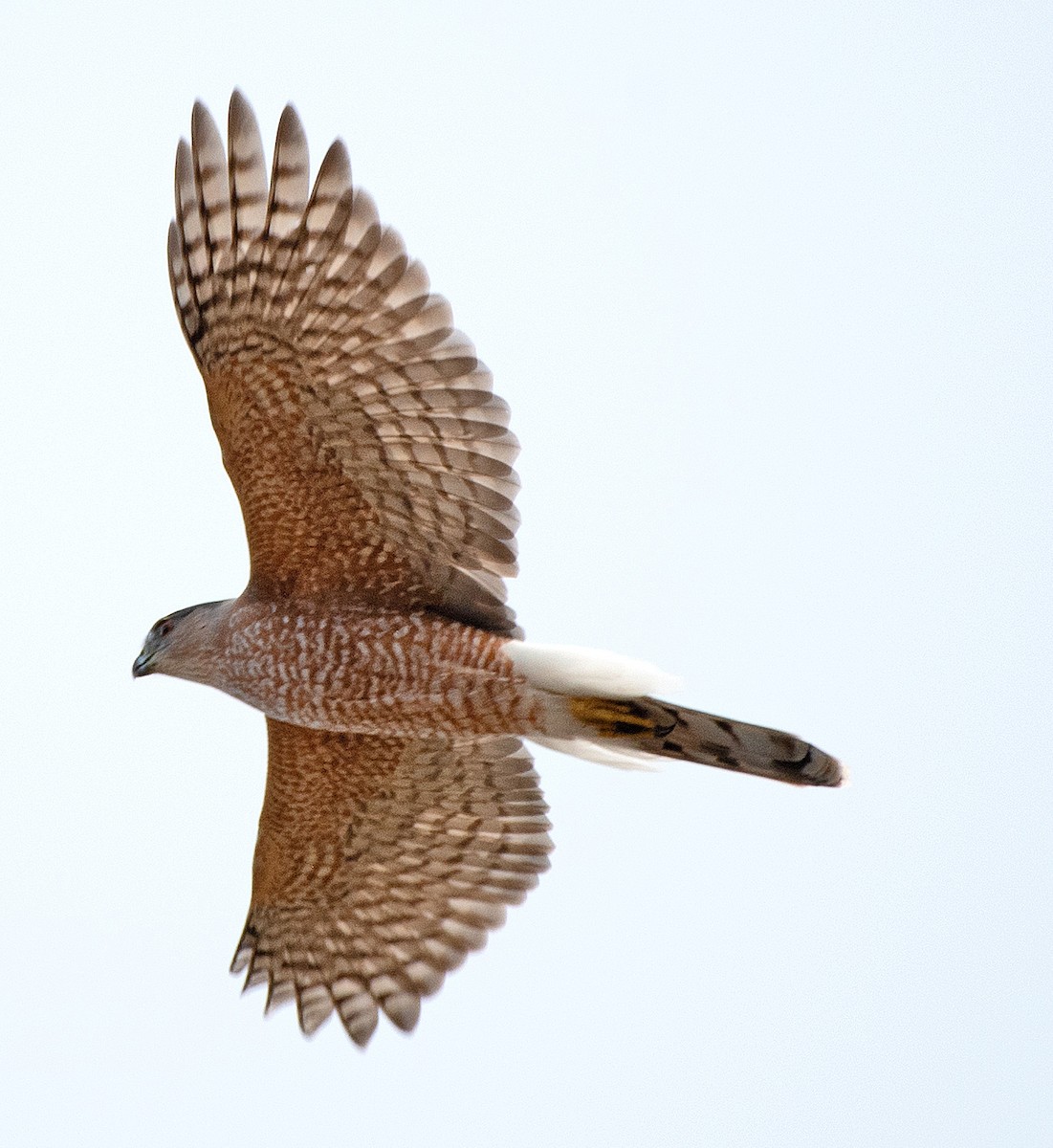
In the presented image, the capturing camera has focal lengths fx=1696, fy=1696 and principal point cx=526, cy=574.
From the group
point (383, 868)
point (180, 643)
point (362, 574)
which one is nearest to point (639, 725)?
point (362, 574)

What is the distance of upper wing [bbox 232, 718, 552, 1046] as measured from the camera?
9.06 m

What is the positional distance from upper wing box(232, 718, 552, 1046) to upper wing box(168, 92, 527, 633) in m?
1.33

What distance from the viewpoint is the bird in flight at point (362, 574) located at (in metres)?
7.72

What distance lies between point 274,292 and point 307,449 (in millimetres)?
741

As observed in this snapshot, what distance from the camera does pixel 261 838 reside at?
30.1 feet

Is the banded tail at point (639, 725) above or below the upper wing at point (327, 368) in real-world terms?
below

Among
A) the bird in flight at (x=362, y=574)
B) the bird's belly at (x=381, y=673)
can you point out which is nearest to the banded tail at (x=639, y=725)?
the bird in flight at (x=362, y=574)

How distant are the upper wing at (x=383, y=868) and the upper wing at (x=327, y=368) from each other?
133 centimetres

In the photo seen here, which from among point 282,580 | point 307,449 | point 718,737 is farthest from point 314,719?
point 718,737

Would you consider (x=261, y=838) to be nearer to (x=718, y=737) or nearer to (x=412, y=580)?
(x=412, y=580)

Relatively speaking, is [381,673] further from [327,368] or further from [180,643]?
[327,368]

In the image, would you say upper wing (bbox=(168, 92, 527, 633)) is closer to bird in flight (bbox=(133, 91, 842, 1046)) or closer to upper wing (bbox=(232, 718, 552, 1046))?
bird in flight (bbox=(133, 91, 842, 1046))

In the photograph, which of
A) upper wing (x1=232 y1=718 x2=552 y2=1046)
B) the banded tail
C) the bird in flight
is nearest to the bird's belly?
the bird in flight

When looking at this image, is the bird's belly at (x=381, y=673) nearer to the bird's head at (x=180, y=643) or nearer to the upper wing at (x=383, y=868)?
the bird's head at (x=180, y=643)
